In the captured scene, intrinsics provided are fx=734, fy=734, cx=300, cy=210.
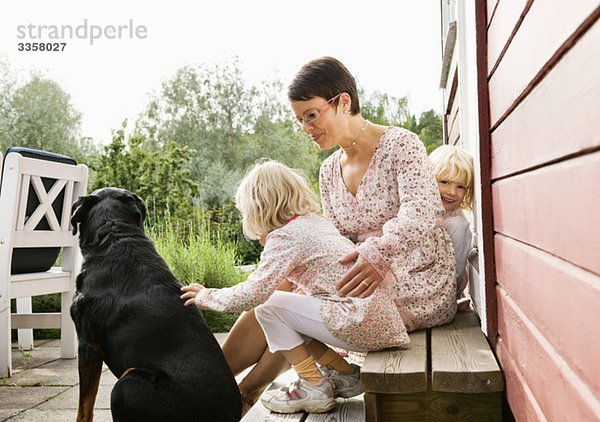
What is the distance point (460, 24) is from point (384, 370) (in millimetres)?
2096

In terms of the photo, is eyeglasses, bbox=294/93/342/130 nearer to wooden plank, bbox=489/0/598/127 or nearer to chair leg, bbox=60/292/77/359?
wooden plank, bbox=489/0/598/127

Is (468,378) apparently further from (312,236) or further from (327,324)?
(312,236)

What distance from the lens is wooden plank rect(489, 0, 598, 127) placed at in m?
1.00

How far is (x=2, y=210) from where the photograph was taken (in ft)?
14.5

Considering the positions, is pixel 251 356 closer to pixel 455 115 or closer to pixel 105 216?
pixel 105 216

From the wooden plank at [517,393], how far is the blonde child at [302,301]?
0.49 m

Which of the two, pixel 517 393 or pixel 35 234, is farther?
pixel 35 234

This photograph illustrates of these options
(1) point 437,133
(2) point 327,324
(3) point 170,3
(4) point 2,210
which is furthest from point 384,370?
(3) point 170,3

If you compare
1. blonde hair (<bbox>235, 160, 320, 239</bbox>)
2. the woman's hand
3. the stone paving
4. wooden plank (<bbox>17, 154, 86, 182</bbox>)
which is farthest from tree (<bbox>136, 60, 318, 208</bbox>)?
the woman's hand

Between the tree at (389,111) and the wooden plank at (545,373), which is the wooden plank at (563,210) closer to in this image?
the wooden plank at (545,373)

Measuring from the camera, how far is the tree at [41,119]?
28750mm

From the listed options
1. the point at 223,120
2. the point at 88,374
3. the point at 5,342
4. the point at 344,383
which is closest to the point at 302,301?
the point at 344,383

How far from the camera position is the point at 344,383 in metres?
2.78

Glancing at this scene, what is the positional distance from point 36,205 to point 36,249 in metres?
0.29
